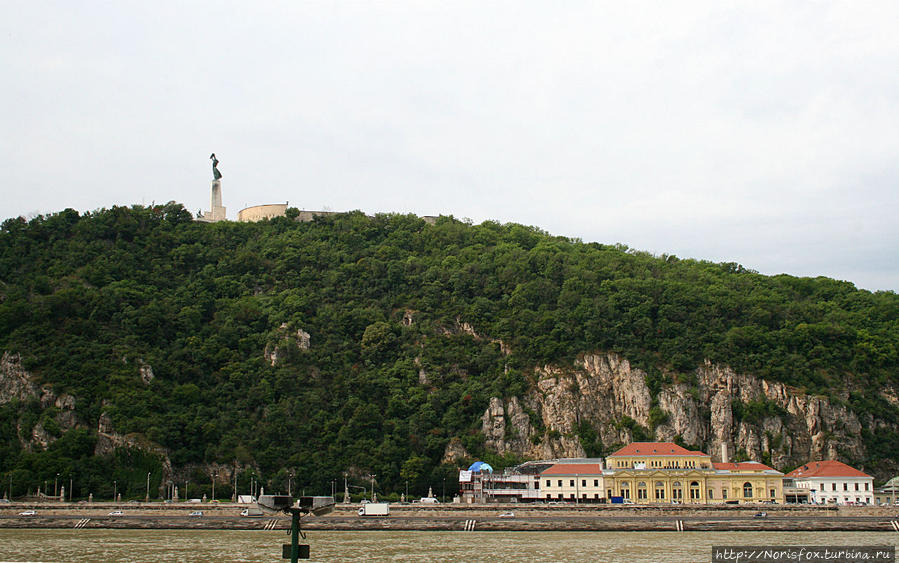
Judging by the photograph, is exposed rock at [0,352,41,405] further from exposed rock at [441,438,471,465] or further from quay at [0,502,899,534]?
exposed rock at [441,438,471,465]

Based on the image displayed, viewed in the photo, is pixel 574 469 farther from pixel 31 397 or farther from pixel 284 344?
pixel 31 397

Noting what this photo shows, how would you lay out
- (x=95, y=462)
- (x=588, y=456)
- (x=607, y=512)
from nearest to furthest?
1. (x=607, y=512)
2. (x=95, y=462)
3. (x=588, y=456)

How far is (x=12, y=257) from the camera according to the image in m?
116

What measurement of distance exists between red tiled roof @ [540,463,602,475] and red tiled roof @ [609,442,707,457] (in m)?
3.16

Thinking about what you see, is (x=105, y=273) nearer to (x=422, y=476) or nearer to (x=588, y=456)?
(x=422, y=476)

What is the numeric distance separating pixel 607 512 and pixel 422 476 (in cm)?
2094

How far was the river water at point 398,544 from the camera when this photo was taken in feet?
158

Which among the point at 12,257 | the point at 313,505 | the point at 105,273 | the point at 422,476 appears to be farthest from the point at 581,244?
the point at 313,505

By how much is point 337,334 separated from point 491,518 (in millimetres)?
42936

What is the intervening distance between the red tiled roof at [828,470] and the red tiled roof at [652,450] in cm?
977

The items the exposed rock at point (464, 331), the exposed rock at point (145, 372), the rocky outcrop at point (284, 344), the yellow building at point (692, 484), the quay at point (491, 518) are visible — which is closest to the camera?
the quay at point (491, 518)

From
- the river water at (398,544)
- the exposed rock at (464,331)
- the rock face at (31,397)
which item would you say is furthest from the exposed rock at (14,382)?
the exposed rock at (464,331)

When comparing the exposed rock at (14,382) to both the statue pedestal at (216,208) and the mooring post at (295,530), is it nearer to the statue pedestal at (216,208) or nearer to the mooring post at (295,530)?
the statue pedestal at (216,208)

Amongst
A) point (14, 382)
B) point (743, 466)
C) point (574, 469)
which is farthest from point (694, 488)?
point (14, 382)
